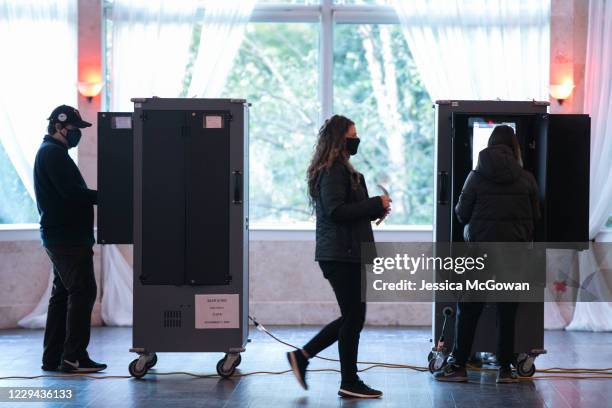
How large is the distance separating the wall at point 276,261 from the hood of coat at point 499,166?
280 cm

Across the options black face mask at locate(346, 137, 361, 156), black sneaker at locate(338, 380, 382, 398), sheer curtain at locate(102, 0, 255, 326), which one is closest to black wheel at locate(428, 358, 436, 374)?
black sneaker at locate(338, 380, 382, 398)

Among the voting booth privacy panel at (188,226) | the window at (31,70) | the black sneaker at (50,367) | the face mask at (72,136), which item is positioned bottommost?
the black sneaker at (50,367)

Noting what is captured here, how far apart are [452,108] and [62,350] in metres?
2.95

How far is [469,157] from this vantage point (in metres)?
5.72

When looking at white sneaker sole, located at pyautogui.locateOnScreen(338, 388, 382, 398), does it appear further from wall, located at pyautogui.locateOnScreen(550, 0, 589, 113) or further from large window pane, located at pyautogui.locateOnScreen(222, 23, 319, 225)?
wall, located at pyautogui.locateOnScreen(550, 0, 589, 113)

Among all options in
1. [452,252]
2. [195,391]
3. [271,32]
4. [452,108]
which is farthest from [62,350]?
[271,32]

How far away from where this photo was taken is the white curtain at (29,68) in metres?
7.87

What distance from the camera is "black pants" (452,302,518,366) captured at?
5324mm

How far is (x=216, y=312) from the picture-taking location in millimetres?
5590

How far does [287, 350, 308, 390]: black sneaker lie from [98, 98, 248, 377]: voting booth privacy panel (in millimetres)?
709

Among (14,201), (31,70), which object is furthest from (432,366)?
(31,70)

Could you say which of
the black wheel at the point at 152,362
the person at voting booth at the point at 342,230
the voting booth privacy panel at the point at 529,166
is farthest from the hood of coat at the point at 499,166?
the black wheel at the point at 152,362

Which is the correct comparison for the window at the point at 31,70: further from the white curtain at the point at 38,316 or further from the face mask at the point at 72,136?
the face mask at the point at 72,136

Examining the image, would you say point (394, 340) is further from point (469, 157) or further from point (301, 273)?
point (469, 157)
